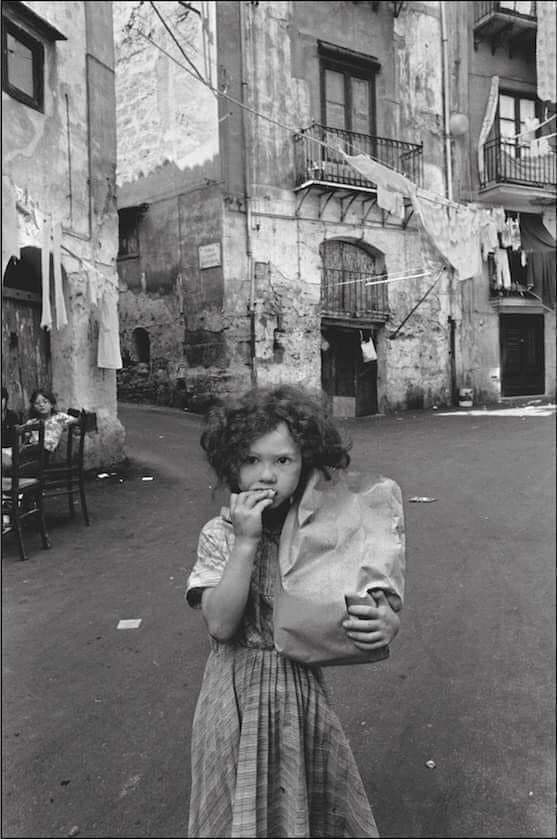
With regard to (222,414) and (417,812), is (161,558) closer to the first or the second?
(222,414)

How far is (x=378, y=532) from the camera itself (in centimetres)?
38

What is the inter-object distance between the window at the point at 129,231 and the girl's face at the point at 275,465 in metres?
0.29

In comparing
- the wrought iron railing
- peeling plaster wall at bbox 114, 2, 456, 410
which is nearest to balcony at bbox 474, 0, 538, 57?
the wrought iron railing

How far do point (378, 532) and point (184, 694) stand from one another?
1.34ft

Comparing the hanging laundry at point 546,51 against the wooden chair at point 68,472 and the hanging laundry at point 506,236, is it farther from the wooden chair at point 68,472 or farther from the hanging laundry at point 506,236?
the wooden chair at point 68,472

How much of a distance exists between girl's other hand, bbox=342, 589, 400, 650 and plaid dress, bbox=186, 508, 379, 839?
105mm

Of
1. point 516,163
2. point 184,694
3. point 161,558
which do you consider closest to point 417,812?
point 184,694

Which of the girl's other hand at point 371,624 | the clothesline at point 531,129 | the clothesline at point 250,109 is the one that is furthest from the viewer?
the clothesline at point 531,129

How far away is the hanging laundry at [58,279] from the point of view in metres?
0.58

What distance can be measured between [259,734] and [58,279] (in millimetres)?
465

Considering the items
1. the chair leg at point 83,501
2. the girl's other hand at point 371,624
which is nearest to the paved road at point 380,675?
the chair leg at point 83,501

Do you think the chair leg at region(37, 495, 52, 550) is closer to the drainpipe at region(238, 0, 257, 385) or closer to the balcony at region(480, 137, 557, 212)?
the drainpipe at region(238, 0, 257, 385)

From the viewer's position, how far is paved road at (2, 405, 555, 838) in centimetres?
61

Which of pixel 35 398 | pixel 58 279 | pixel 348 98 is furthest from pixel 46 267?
pixel 348 98
